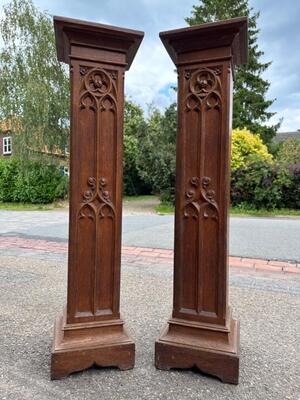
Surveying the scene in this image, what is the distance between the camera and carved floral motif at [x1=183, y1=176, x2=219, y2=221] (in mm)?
2061

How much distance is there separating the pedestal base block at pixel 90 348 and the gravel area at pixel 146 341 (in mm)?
56

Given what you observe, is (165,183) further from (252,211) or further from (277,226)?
(277,226)

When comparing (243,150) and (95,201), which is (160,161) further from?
(95,201)

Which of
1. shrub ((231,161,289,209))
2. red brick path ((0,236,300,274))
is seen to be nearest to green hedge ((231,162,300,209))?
shrub ((231,161,289,209))

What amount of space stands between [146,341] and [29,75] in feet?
48.3

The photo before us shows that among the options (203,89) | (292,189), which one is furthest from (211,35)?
(292,189)

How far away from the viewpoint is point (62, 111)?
15320 mm

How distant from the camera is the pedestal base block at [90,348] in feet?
6.50

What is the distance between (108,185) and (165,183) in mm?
11720

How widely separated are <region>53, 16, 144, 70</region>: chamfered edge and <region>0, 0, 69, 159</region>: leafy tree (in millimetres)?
13484

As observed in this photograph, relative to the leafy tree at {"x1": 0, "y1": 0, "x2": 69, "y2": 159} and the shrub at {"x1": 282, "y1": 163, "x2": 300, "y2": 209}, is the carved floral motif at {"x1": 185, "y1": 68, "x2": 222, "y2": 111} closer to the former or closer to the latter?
the shrub at {"x1": 282, "y1": 163, "x2": 300, "y2": 209}

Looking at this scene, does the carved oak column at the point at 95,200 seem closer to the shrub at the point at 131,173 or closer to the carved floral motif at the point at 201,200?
the carved floral motif at the point at 201,200

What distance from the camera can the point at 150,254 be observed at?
211 inches

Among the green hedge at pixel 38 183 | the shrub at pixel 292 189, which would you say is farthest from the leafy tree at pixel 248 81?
the green hedge at pixel 38 183
